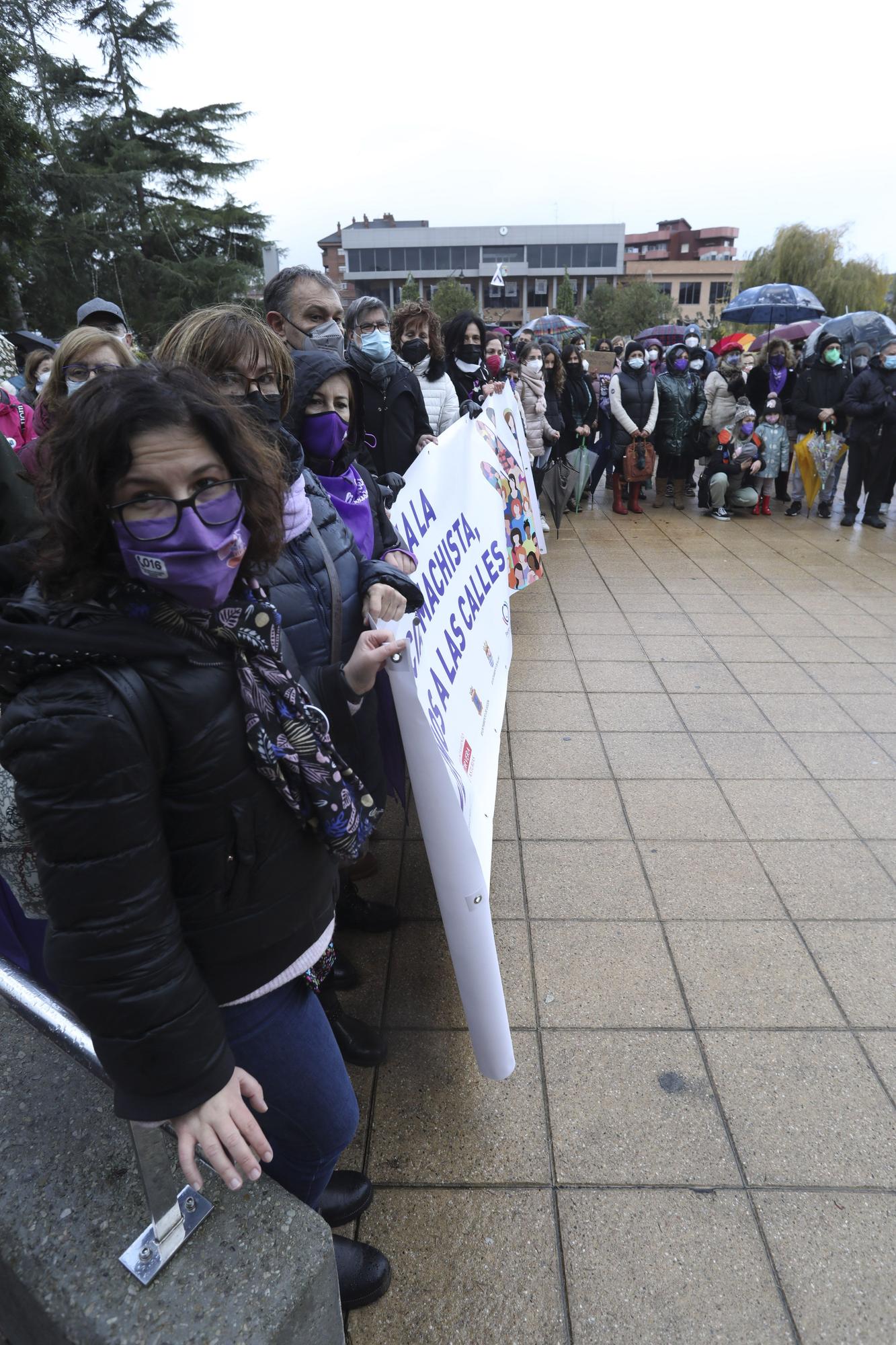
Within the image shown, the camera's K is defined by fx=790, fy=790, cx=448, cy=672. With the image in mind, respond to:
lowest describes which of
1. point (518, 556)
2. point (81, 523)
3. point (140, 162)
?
point (518, 556)

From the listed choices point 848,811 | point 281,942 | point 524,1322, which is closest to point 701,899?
point 848,811

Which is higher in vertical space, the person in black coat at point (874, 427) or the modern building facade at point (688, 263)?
the modern building facade at point (688, 263)

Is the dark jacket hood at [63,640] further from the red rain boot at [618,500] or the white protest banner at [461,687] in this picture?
the red rain boot at [618,500]

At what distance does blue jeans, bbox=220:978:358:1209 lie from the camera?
4.45 feet

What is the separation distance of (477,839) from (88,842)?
4.53ft

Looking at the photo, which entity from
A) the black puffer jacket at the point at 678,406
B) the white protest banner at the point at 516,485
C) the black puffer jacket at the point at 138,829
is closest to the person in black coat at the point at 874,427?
the black puffer jacket at the point at 678,406

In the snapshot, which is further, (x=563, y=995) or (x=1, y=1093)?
(x=563, y=995)

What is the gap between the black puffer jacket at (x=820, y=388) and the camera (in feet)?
28.7

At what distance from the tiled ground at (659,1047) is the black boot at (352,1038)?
0.16 ft

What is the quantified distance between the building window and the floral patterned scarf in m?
92.0

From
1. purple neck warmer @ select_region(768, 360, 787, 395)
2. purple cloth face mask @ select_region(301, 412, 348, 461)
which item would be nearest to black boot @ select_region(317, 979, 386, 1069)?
purple cloth face mask @ select_region(301, 412, 348, 461)

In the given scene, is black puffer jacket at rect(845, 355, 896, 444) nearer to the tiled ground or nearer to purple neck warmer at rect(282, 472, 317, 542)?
the tiled ground

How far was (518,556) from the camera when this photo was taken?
191 inches

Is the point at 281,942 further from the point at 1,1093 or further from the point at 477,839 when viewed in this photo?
the point at 477,839
